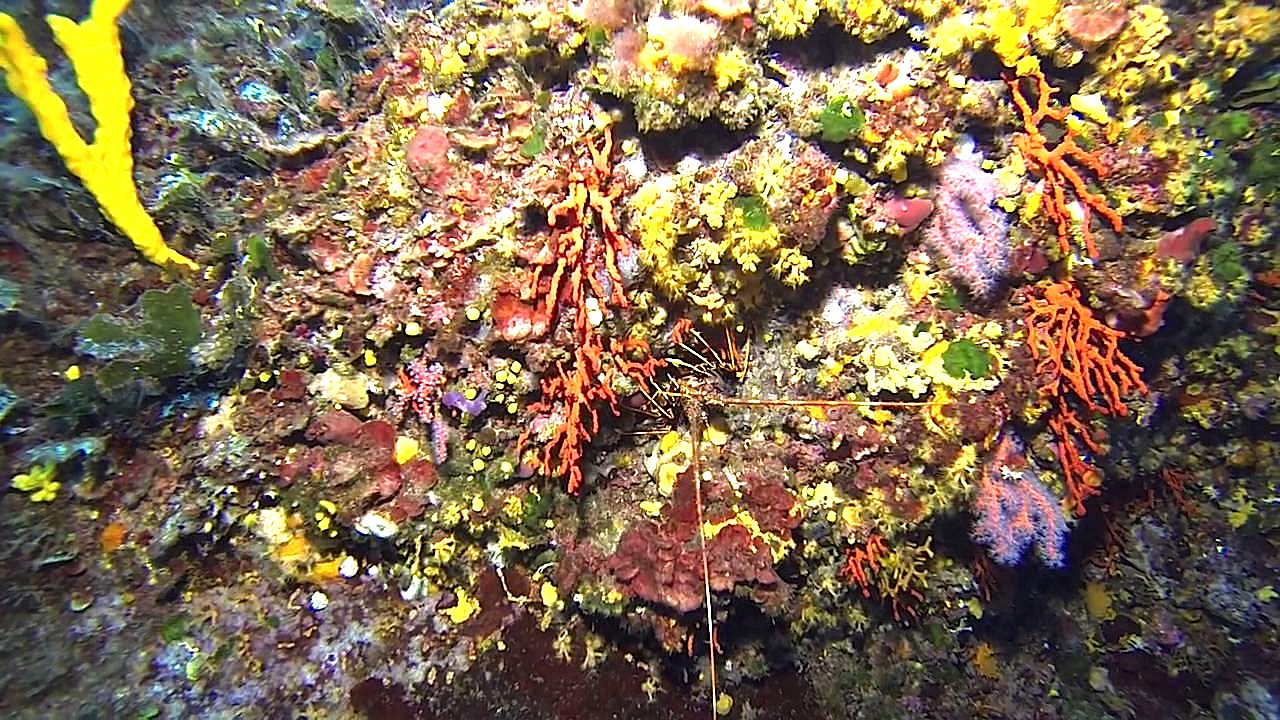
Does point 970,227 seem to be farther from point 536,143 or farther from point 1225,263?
point 536,143

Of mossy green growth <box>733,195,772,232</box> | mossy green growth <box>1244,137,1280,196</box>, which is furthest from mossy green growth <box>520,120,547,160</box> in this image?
mossy green growth <box>1244,137,1280,196</box>

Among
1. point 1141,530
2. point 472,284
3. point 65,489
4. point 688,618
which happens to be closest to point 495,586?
point 688,618

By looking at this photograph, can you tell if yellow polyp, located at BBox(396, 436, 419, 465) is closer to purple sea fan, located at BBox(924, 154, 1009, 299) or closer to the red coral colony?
the red coral colony

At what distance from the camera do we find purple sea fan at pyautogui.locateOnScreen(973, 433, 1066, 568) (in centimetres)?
395

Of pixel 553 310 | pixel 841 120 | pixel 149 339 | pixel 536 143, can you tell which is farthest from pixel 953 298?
pixel 149 339

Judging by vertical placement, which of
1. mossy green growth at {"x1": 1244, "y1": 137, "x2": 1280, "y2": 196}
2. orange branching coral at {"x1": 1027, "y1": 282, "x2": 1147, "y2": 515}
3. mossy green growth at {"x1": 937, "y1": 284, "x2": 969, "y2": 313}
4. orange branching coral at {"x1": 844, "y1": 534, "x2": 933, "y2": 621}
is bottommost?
orange branching coral at {"x1": 844, "y1": 534, "x2": 933, "y2": 621}

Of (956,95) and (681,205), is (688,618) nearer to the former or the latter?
(681,205)

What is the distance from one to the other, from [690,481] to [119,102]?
12.9ft

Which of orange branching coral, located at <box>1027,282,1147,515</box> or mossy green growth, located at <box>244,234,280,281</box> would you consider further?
orange branching coral, located at <box>1027,282,1147,515</box>

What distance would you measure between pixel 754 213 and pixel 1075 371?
2152mm

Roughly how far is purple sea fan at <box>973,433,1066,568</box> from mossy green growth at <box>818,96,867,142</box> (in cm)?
205

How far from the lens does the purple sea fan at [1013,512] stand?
3.95 metres

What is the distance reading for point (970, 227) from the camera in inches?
150

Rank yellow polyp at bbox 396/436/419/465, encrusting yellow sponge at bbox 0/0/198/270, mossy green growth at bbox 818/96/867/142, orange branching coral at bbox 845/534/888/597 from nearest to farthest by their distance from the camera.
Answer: encrusting yellow sponge at bbox 0/0/198/270 → mossy green growth at bbox 818/96/867/142 → yellow polyp at bbox 396/436/419/465 → orange branching coral at bbox 845/534/888/597
